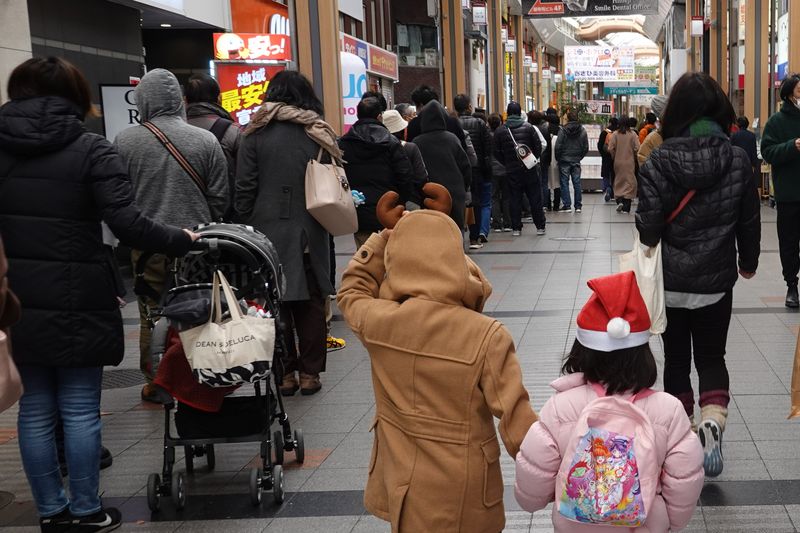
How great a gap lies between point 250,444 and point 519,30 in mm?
52061

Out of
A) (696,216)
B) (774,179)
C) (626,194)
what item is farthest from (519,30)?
(696,216)

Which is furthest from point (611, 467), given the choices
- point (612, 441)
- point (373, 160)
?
point (373, 160)

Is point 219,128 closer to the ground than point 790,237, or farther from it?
farther from it

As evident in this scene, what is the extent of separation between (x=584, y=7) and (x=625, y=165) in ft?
42.7

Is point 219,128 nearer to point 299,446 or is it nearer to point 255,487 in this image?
point 299,446

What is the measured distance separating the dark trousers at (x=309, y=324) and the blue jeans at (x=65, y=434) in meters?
2.29

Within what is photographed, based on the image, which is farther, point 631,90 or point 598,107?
point 631,90

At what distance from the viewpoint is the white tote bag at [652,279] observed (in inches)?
180

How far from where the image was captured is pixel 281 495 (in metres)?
4.54

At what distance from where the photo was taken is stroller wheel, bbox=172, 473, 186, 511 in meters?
4.49

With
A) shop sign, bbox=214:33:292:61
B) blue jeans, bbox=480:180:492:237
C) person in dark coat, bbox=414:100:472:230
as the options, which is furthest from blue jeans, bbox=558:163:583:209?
person in dark coat, bbox=414:100:472:230

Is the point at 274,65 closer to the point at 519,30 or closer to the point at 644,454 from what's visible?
the point at 644,454

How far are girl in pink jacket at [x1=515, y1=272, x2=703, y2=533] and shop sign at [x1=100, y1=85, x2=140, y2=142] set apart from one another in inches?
377

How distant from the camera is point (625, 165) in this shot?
60.8 ft
